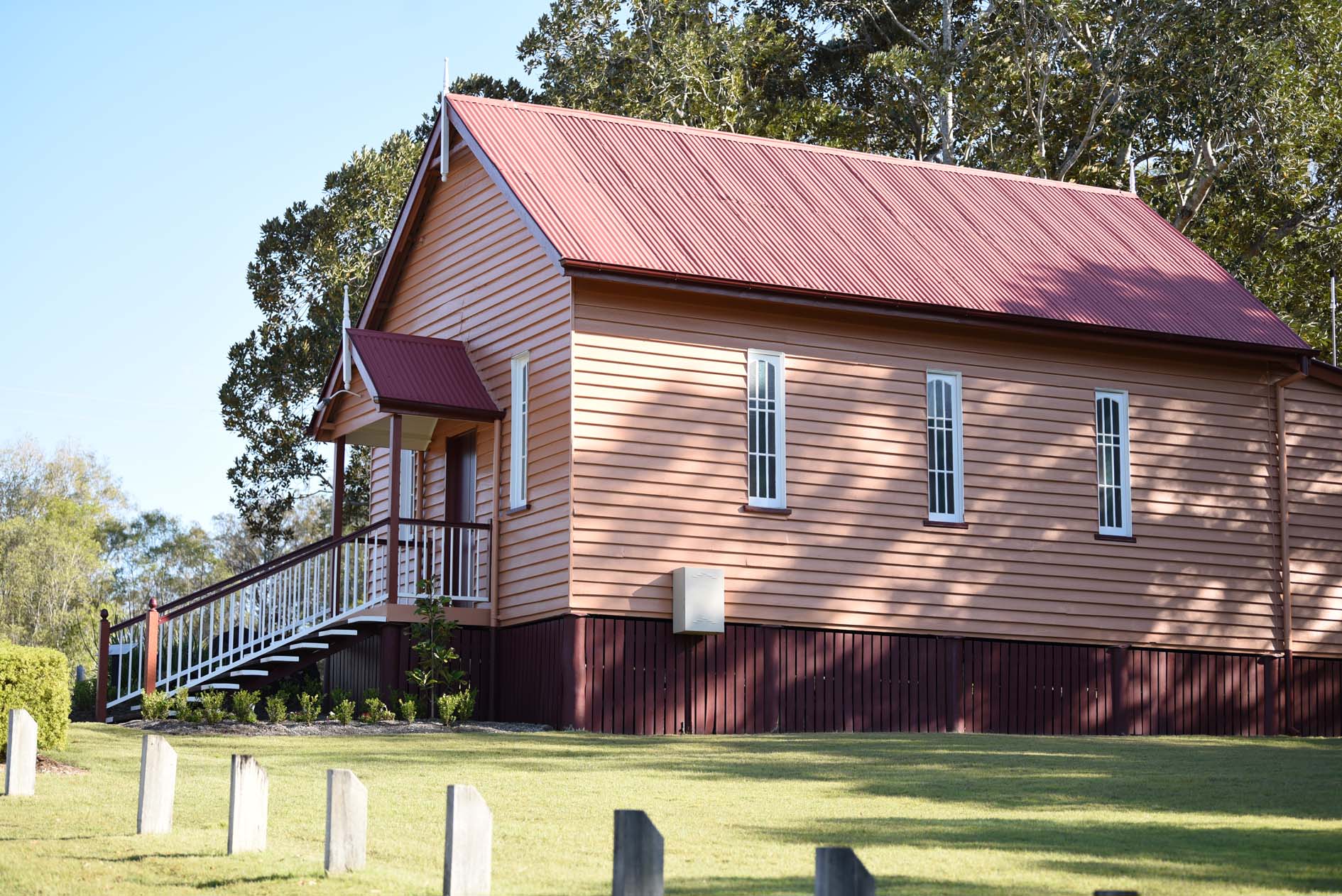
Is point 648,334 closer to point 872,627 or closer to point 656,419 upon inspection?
point 656,419

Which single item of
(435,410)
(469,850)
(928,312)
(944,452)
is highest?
(928,312)

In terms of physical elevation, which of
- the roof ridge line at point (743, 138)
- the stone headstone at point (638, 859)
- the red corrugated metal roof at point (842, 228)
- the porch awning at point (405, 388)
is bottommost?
the stone headstone at point (638, 859)

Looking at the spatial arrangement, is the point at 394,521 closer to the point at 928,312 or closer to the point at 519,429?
the point at 519,429

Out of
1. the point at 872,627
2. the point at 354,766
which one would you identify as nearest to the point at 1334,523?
the point at 872,627

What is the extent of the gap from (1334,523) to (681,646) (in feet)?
35.8

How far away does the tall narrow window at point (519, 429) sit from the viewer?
22422 mm

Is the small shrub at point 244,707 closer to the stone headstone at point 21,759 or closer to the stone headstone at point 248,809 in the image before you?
the stone headstone at point 21,759

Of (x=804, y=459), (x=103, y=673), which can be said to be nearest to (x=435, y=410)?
(x=804, y=459)

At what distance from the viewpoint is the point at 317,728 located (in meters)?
20.3

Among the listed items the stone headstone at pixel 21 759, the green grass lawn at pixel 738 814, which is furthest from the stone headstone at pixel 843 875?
the stone headstone at pixel 21 759

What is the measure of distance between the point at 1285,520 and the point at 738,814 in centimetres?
1511

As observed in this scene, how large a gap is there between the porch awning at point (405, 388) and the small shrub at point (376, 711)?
12.2 ft

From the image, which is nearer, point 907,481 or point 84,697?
point 907,481

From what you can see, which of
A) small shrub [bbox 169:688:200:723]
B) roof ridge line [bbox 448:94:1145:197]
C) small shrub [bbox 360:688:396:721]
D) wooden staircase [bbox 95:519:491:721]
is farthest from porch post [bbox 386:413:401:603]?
roof ridge line [bbox 448:94:1145:197]
